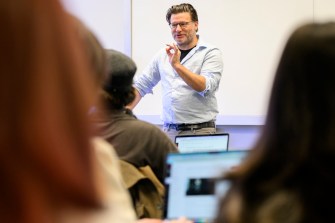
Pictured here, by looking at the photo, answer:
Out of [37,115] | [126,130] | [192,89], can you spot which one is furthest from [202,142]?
[37,115]

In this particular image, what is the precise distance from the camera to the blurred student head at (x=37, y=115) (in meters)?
0.51

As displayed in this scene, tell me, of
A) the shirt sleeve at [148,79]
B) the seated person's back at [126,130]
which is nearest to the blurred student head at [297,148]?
the seated person's back at [126,130]

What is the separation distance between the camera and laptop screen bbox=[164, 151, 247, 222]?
4.78ft

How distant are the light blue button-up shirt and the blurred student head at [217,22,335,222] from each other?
2188mm

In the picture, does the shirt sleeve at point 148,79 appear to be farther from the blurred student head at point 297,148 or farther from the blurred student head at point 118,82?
the blurred student head at point 297,148

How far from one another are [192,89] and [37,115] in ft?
8.68

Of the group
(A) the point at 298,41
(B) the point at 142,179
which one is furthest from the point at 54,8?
(B) the point at 142,179

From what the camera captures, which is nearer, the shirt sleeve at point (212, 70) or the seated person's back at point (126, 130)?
the seated person's back at point (126, 130)

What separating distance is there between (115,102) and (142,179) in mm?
301

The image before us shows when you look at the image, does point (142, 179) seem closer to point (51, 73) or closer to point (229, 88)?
point (51, 73)

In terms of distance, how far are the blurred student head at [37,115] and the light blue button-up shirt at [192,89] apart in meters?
2.55

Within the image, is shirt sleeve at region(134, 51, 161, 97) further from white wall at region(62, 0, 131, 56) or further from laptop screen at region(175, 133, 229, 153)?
laptop screen at region(175, 133, 229, 153)

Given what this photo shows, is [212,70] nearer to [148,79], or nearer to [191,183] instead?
[148,79]

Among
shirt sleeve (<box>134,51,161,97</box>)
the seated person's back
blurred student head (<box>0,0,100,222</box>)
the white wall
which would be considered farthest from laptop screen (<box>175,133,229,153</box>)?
the white wall
